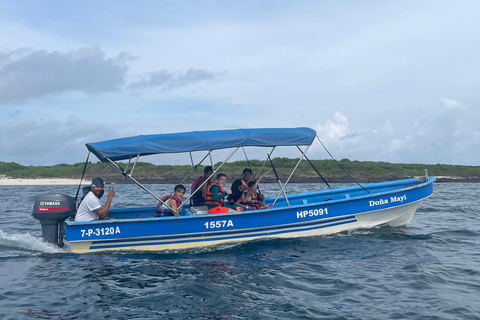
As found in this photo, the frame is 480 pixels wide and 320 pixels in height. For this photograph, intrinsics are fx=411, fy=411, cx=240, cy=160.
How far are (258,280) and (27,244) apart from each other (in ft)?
19.2

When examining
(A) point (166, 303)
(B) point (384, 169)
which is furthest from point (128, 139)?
(B) point (384, 169)

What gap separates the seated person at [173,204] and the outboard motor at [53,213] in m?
2.01

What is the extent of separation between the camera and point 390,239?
10.2 m

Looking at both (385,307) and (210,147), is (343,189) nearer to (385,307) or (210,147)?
(210,147)

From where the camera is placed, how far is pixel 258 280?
7203 millimetres

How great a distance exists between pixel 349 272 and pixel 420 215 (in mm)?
9181

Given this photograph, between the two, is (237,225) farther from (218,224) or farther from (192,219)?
(192,219)

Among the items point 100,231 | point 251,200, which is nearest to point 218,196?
point 251,200

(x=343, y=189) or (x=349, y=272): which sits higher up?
(x=343, y=189)

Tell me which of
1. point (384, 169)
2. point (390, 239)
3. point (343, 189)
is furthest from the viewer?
point (384, 169)

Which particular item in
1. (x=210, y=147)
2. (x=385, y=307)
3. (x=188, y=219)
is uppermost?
(x=210, y=147)

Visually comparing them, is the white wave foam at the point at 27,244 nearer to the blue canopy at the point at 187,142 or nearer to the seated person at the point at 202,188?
the blue canopy at the point at 187,142

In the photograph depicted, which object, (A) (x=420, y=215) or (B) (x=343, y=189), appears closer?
(B) (x=343, y=189)

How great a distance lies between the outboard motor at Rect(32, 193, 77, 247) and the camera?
29.9 feet
